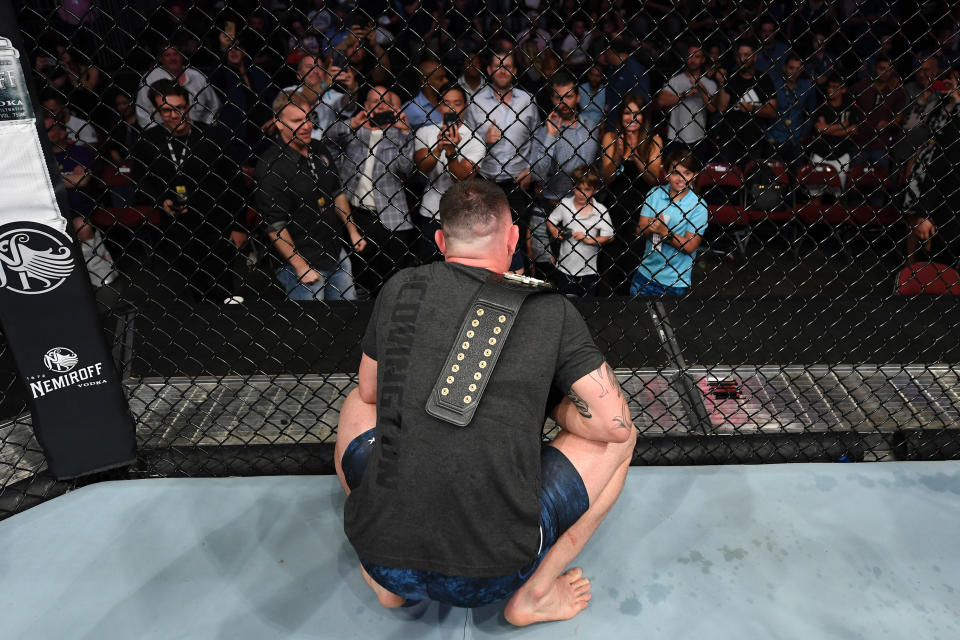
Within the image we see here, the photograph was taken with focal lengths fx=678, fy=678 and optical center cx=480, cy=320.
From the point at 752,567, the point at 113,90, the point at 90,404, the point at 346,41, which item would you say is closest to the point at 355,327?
the point at 90,404

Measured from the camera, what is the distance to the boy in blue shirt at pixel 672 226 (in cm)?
282

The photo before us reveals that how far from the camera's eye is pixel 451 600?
134 cm

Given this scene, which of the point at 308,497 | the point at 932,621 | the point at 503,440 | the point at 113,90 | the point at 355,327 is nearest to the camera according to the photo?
the point at 503,440

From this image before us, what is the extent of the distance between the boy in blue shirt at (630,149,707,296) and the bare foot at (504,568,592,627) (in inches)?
58.5

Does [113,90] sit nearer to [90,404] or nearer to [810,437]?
[90,404]

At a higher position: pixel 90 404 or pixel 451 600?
pixel 90 404

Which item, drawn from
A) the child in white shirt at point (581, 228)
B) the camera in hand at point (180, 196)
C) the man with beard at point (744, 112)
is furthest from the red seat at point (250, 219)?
the man with beard at point (744, 112)

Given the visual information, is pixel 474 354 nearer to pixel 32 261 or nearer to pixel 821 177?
pixel 32 261

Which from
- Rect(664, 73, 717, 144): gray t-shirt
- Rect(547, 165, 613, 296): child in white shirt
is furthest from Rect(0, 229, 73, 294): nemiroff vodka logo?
Rect(664, 73, 717, 144): gray t-shirt

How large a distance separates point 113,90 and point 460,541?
14.2 feet

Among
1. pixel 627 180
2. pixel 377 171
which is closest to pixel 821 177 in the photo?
pixel 627 180

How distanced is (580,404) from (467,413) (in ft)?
0.88

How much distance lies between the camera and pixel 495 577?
129cm

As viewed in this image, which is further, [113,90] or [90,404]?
[113,90]
